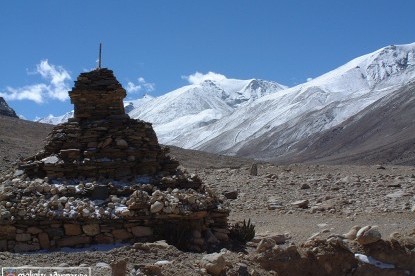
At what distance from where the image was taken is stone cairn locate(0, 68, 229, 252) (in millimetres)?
9344

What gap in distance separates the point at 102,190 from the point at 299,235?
4213 mm

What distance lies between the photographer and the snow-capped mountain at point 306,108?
359 ft

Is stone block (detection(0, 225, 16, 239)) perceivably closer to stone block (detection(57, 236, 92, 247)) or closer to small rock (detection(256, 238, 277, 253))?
stone block (detection(57, 236, 92, 247))

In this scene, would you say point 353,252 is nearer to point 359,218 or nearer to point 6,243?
point 359,218

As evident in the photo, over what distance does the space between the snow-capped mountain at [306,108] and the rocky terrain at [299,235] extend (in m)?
77.8

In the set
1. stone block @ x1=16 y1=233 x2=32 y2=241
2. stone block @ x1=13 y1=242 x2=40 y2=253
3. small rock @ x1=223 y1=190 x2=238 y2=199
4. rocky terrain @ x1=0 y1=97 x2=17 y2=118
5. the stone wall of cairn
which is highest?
rocky terrain @ x1=0 y1=97 x2=17 y2=118

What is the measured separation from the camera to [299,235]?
39.1ft

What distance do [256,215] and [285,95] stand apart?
442 ft

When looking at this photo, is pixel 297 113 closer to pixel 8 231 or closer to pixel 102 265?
pixel 8 231

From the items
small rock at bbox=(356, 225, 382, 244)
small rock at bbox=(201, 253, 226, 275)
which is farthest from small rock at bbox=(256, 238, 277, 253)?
small rock at bbox=(356, 225, 382, 244)

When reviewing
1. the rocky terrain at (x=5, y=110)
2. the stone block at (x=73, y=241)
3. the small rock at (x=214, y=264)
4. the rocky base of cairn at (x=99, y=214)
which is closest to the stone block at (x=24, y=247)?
the rocky base of cairn at (x=99, y=214)

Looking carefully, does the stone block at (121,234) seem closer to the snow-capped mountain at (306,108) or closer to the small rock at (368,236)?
the small rock at (368,236)

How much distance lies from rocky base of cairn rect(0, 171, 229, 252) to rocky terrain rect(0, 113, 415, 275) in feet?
1.31

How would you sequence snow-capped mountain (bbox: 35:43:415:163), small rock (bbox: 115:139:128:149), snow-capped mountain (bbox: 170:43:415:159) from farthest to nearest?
1. snow-capped mountain (bbox: 170:43:415:159)
2. snow-capped mountain (bbox: 35:43:415:163)
3. small rock (bbox: 115:139:128:149)
